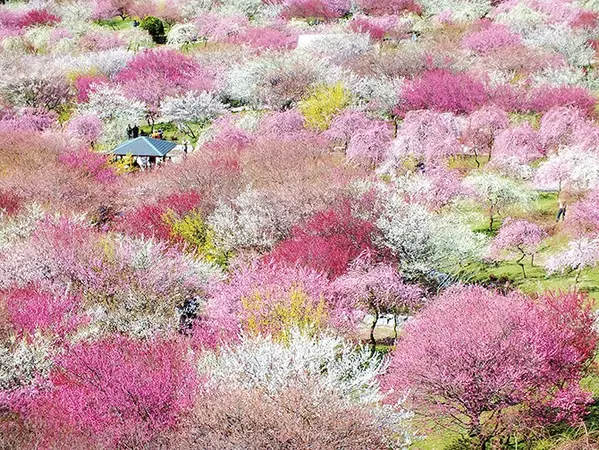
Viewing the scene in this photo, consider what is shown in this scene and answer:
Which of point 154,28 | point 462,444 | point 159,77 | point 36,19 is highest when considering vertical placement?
point 462,444

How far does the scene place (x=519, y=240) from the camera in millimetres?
31859

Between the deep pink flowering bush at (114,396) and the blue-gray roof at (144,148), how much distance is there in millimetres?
26105

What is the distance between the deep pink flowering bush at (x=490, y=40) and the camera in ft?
213

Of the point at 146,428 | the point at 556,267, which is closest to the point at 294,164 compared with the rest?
the point at 556,267

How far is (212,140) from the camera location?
154 ft

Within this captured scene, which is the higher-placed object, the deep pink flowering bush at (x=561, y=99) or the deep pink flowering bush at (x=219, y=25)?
the deep pink flowering bush at (x=561, y=99)

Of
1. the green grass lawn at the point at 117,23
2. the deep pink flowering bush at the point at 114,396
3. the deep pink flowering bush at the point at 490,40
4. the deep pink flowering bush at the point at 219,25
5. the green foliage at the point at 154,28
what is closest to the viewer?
the deep pink flowering bush at the point at 114,396

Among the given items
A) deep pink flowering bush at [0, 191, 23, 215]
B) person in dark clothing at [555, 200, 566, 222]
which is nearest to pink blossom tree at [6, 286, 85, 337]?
deep pink flowering bush at [0, 191, 23, 215]

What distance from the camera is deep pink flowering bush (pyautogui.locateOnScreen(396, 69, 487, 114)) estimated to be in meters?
50.1

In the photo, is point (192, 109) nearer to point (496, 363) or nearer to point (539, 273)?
point (539, 273)

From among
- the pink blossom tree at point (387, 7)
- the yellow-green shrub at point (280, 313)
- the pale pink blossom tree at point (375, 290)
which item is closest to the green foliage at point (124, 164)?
the pale pink blossom tree at point (375, 290)

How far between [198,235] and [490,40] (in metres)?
41.3

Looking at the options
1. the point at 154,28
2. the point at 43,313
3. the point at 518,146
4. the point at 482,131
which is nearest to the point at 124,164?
the point at 482,131

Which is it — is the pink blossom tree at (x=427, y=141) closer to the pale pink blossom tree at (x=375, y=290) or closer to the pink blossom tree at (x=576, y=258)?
the pink blossom tree at (x=576, y=258)
